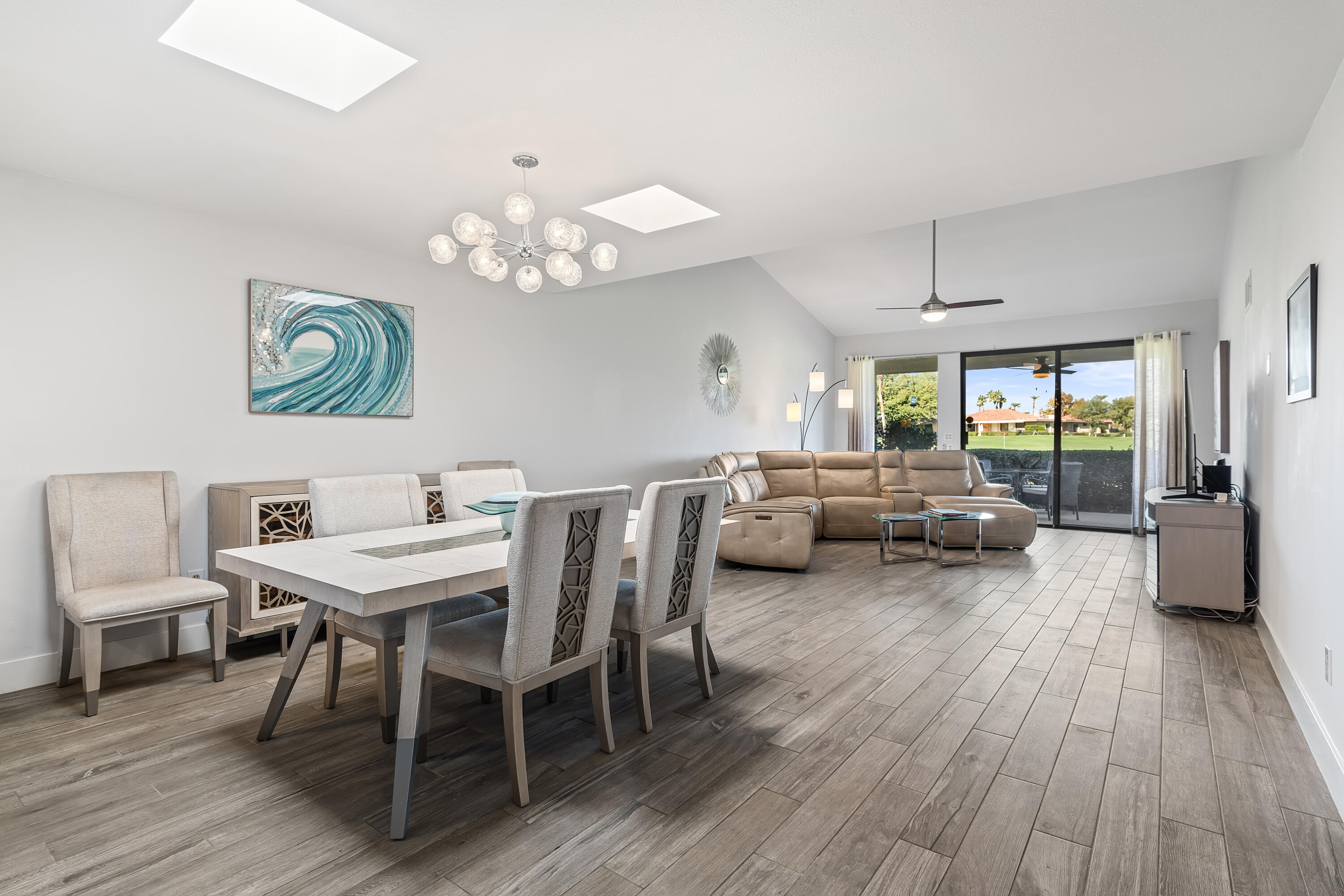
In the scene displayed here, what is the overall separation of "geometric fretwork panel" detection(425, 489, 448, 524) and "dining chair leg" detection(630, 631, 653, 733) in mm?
1913

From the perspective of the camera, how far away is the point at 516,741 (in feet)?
6.58

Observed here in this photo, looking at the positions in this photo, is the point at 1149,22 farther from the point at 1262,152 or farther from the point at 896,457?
the point at 896,457

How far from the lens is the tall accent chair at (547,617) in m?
1.97

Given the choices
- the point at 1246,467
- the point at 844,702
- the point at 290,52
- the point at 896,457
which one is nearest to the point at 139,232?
the point at 290,52

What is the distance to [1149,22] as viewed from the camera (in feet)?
6.16

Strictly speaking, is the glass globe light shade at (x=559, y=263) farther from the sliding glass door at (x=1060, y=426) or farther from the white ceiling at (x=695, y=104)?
the sliding glass door at (x=1060, y=426)

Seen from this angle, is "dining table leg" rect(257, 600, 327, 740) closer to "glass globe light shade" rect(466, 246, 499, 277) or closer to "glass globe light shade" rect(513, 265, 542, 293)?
"glass globe light shade" rect(466, 246, 499, 277)

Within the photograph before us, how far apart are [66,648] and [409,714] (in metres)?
2.12

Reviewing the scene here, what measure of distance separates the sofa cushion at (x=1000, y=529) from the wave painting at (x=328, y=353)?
4.93 metres

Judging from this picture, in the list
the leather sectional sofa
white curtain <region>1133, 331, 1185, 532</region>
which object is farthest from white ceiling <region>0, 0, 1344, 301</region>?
white curtain <region>1133, 331, 1185, 532</region>

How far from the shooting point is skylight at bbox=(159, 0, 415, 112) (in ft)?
6.51

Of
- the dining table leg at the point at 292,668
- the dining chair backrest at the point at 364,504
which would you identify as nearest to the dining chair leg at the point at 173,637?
the dining chair backrest at the point at 364,504

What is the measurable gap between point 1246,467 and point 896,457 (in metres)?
3.59

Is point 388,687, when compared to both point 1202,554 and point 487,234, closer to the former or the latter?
point 487,234
